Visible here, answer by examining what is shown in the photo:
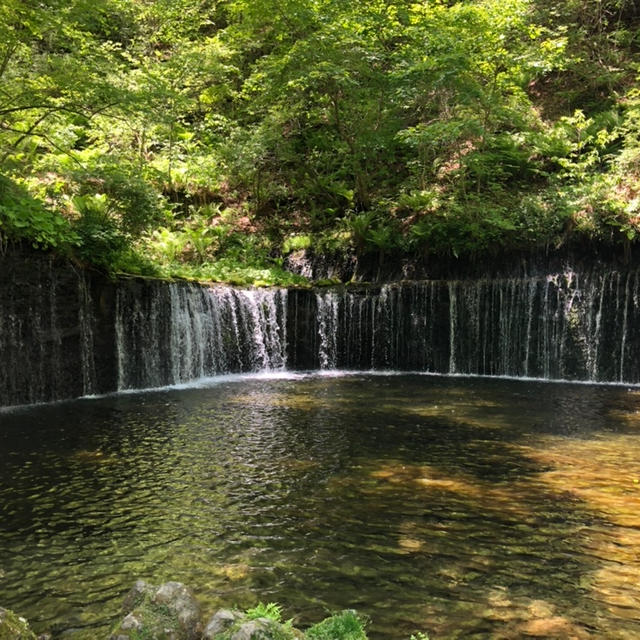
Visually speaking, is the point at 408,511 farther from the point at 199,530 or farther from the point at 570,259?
the point at 570,259

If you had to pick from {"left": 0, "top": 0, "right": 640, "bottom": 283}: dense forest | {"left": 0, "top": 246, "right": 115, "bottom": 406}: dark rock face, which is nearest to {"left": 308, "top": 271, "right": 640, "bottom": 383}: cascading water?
{"left": 0, "top": 0, "right": 640, "bottom": 283}: dense forest

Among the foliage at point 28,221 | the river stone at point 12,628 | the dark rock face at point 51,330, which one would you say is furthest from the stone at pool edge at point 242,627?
the foliage at point 28,221

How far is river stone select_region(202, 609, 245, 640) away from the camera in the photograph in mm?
2822

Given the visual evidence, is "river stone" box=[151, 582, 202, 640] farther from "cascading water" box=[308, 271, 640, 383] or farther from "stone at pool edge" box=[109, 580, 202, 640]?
"cascading water" box=[308, 271, 640, 383]

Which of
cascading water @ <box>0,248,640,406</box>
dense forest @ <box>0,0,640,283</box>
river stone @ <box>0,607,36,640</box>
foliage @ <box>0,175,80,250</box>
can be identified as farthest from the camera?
dense forest @ <box>0,0,640,283</box>

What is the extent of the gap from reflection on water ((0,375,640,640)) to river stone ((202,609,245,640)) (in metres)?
0.89

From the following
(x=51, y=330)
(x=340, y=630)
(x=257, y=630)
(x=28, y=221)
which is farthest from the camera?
(x=51, y=330)

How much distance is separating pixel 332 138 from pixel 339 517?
56.4 ft

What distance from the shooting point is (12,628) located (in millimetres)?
2680

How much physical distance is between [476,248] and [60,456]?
1231cm

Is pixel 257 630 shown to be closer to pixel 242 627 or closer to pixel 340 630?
pixel 242 627

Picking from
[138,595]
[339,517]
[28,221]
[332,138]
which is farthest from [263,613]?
[332,138]

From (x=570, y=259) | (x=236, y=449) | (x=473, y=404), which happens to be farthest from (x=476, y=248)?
(x=236, y=449)

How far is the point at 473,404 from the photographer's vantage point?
10.8 metres
